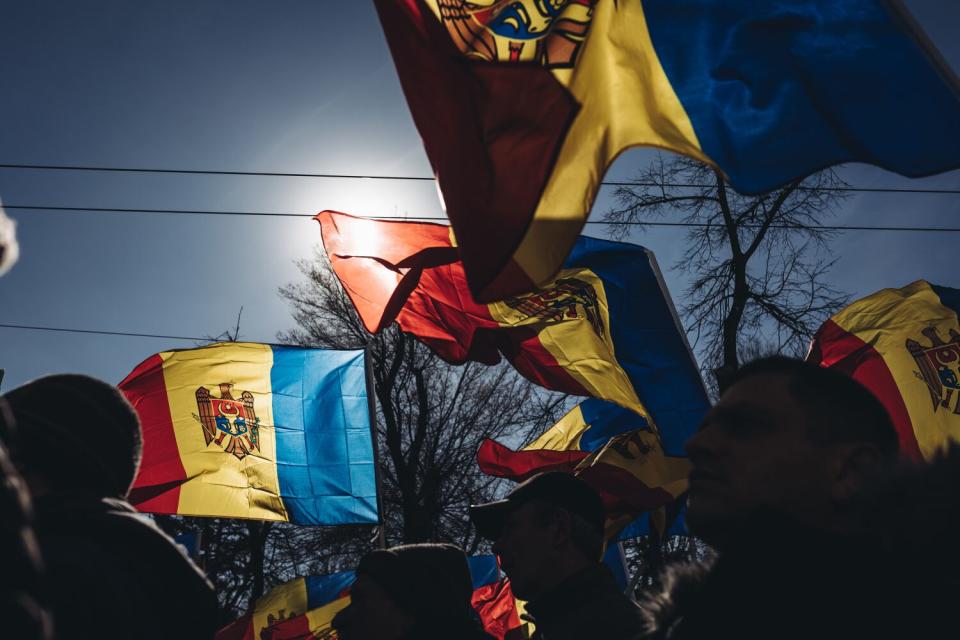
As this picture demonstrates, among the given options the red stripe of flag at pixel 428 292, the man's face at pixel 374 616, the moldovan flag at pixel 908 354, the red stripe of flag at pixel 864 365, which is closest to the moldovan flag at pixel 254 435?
the red stripe of flag at pixel 428 292

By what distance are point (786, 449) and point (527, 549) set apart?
154cm

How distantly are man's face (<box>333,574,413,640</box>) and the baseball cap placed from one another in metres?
0.49

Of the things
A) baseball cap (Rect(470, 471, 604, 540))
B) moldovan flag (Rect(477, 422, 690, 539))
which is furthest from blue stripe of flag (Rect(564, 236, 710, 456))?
baseball cap (Rect(470, 471, 604, 540))

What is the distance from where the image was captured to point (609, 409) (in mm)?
8852

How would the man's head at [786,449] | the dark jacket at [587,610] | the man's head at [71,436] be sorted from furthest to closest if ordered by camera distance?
the dark jacket at [587,610] < the man's head at [786,449] < the man's head at [71,436]

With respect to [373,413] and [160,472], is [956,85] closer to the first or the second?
[373,413]

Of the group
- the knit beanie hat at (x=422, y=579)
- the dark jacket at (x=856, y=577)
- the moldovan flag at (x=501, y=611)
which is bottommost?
the moldovan flag at (x=501, y=611)

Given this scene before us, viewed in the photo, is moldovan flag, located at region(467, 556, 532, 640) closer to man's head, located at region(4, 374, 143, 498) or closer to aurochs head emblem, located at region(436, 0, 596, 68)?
aurochs head emblem, located at region(436, 0, 596, 68)

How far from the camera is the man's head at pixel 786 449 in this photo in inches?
67.0

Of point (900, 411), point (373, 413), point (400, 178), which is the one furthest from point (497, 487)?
point (900, 411)

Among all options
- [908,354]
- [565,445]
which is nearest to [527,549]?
[908,354]

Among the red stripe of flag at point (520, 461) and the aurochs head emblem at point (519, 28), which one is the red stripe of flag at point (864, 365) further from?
the aurochs head emblem at point (519, 28)

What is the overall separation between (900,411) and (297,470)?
527 cm

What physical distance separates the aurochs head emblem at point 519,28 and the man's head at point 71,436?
80.1 inches
